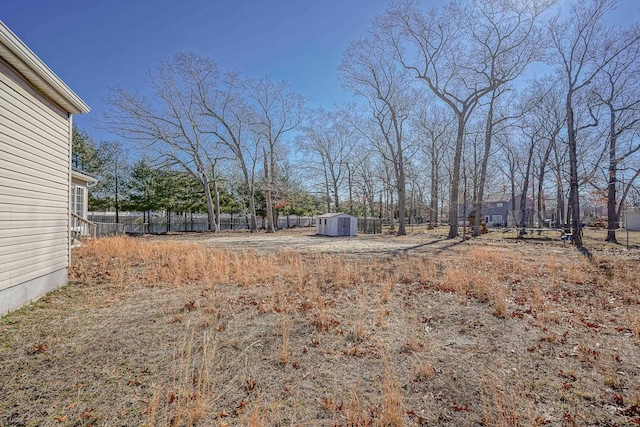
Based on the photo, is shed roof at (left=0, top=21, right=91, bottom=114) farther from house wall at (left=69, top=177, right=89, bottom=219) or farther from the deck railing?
house wall at (left=69, top=177, right=89, bottom=219)

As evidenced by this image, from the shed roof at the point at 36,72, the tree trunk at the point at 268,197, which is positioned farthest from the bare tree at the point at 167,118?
the shed roof at the point at 36,72

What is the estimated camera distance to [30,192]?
16.0 ft

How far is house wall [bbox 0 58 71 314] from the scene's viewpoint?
4285 millimetres

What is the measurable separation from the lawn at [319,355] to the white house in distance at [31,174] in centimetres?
52

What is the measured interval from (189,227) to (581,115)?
3112 cm

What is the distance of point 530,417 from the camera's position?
2.29 metres

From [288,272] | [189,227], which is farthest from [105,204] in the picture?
[288,272]

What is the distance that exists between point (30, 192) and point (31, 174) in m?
0.30

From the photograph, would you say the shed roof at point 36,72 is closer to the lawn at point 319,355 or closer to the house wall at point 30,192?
the house wall at point 30,192

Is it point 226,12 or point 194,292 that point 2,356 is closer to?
point 194,292

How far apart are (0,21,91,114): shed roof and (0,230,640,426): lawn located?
3576 mm

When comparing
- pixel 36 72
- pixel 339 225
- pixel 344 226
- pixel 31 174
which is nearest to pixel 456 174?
pixel 344 226

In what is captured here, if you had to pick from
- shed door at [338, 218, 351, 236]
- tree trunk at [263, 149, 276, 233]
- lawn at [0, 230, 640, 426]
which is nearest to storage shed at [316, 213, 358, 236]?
shed door at [338, 218, 351, 236]

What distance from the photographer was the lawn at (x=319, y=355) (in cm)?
233
